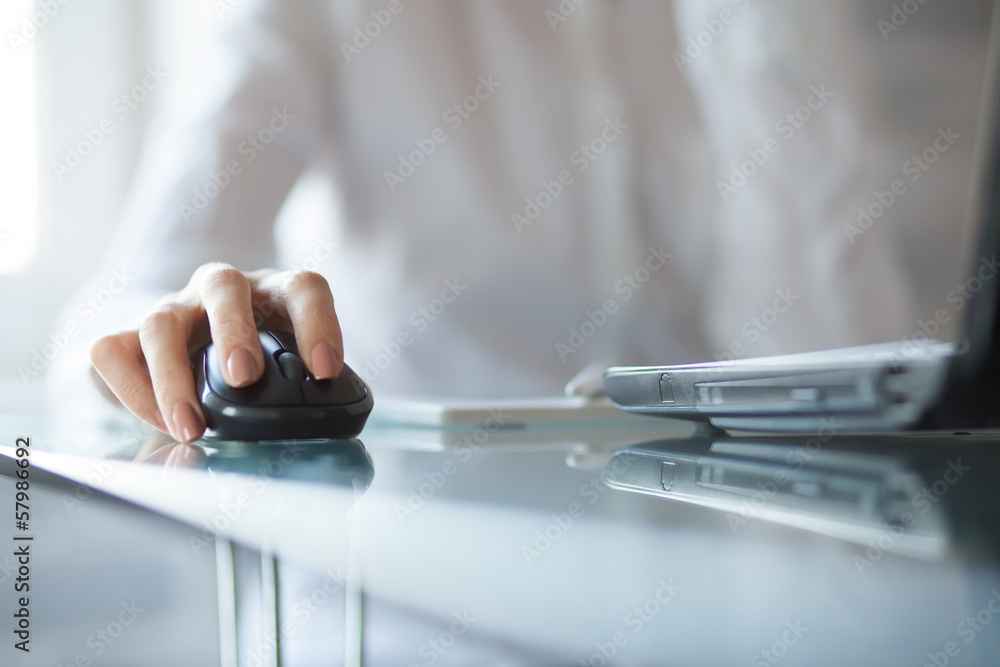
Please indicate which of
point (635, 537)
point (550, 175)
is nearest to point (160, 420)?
point (635, 537)

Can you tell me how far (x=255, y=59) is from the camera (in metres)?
0.96

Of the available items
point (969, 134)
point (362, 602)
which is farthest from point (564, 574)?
point (969, 134)

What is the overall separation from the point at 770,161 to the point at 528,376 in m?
0.45

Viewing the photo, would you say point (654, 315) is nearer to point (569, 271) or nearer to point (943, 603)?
point (569, 271)

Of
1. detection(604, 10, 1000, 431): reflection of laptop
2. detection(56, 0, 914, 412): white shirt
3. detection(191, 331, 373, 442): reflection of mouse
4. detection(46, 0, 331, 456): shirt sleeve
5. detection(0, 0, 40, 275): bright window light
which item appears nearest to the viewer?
detection(604, 10, 1000, 431): reflection of laptop

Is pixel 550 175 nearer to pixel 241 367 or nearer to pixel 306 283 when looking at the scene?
pixel 306 283

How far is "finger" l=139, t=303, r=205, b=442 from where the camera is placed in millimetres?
430

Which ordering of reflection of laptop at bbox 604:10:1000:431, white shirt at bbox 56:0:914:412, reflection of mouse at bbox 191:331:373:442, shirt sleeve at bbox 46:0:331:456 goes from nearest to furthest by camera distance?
reflection of laptop at bbox 604:10:1000:431 < reflection of mouse at bbox 191:331:373:442 < shirt sleeve at bbox 46:0:331:456 < white shirt at bbox 56:0:914:412

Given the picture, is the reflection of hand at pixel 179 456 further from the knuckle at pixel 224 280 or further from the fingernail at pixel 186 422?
the knuckle at pixel 224 280

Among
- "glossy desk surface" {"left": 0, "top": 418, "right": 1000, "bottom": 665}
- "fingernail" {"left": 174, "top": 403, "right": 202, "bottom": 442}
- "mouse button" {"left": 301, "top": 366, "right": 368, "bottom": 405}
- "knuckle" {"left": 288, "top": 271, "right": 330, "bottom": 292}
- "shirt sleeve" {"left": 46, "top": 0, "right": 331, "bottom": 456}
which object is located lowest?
"glossy desk surface" {"left": 0, "top": 418, "right": 1000, "bottom": 665}

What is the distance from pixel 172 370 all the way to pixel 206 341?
0.12 m

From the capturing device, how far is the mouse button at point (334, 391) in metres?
0.43

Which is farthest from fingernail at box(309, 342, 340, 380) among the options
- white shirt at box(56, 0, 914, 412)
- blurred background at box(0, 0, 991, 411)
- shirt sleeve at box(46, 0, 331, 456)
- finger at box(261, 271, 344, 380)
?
blurred background at box(0, 0, 991, 411)

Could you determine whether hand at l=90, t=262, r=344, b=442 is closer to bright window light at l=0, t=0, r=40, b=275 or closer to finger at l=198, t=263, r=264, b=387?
finger at l=198, t=263, r=264, b=387
